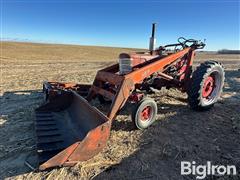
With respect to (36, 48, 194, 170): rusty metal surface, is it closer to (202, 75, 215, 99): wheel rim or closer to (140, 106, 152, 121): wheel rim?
(140, 106, 152, 121): wheel rim

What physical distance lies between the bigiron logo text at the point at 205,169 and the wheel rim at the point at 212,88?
8.20 ft

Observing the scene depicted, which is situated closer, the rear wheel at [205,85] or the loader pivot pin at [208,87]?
the rear wheel at [205,85]

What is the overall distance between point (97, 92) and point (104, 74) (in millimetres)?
439

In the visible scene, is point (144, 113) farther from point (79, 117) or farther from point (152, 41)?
point (152, 41)

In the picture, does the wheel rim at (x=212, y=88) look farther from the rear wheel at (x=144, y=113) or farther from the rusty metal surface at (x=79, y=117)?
the rear wheel at (x=144, y=113)

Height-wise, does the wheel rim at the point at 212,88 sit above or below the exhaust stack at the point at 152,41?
below

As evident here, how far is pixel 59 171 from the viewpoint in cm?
344

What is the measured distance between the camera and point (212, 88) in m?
6.20

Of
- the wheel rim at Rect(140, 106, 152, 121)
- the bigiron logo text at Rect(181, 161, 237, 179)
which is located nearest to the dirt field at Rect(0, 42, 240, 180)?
→ the bigiron logo text at Rect(181, 161, 237, 179)

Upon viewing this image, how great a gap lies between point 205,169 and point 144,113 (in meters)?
1.57


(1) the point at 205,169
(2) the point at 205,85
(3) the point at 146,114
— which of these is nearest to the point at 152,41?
(2) the point at 205,85

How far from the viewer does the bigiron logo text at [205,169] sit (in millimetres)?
3494

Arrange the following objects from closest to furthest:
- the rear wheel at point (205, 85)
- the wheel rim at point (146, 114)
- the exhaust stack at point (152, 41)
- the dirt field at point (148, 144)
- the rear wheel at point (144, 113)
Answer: the dirt field at point (148, 144)
the rear wheel at point (144, 113)
the wheel rim at point (146, 114)
the rear wheel at point (205, 85)
the exhaust stack at point (152, 41)

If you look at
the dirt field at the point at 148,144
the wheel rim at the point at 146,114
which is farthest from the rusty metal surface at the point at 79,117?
the wheel rim at the point at 146,114
